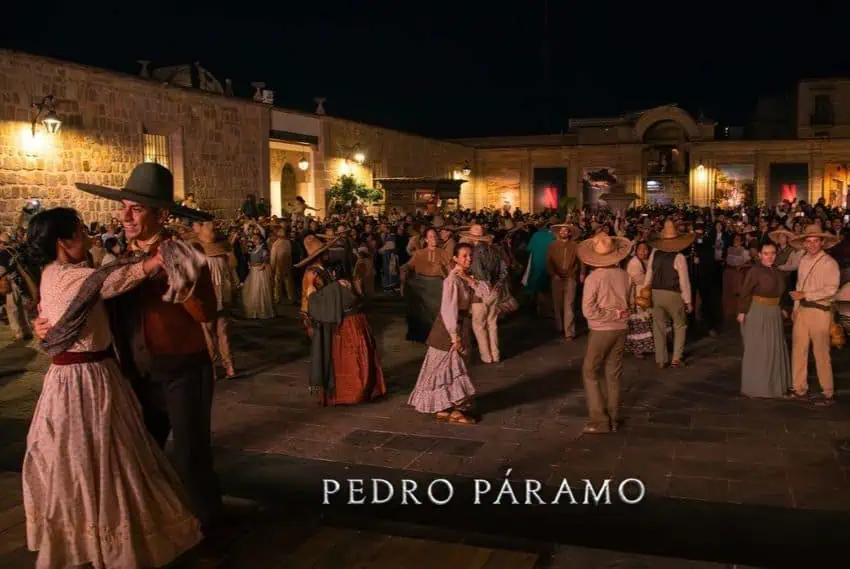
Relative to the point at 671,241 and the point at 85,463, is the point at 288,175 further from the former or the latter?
the point at 85,463

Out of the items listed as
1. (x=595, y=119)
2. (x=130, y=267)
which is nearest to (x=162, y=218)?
(x=130, y=267)

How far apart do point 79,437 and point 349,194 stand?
20669 mm

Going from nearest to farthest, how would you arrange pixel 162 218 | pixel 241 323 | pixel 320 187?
pixel 162 218 < pixel 241 323 < pixel 320 187

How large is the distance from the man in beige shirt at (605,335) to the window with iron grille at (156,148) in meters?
13.0

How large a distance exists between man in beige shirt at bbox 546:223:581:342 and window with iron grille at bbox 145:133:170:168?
9.99m

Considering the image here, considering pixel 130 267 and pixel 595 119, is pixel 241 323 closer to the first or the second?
pixel 130 267

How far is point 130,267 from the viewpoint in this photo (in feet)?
11.3

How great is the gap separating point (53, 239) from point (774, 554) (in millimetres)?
3897

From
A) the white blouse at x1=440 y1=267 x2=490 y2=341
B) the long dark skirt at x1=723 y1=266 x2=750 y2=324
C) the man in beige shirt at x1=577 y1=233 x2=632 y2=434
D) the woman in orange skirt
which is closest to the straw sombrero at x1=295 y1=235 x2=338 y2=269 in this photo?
the woman in orange skirt

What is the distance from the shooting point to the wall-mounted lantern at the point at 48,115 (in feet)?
45.5

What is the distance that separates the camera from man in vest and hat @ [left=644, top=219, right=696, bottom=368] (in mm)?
8578

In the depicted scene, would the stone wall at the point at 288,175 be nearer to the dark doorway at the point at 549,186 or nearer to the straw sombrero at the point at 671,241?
the straw sombrero at the point at 671,241

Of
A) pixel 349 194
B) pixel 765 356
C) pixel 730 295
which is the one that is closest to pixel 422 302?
pixel 765 356

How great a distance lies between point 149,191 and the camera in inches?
143
